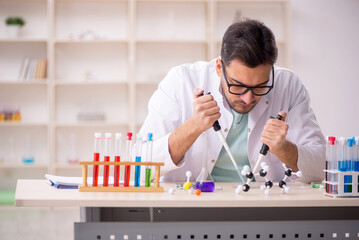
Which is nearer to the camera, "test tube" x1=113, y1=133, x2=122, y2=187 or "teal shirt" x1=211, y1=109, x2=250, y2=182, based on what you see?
"test tube" x1=113, y1=133, x2=122, y2=187

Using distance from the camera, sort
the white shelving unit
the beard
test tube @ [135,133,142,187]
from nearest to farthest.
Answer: test tube @ [135,133,142,187]
the beard
the white shelving unit

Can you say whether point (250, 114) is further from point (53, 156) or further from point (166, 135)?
point (53, 156)

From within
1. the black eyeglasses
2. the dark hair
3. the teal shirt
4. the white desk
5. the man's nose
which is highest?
the dark hair

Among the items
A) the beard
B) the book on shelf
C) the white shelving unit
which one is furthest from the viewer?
the white shelving unit

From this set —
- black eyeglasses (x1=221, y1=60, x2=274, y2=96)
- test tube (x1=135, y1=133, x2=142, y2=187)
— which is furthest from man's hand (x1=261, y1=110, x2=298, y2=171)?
test tube (x1=135, y1=133, x2=142, y2=187)

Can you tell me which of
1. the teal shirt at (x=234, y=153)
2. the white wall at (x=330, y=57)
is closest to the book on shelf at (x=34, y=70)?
the white wall at (x=330, y=57)

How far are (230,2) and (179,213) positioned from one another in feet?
13.3

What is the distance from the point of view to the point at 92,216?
5.25 ft

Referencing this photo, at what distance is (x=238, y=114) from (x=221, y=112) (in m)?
0.08

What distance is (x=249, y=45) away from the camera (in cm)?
195

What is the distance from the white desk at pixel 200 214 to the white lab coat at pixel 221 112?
449mm

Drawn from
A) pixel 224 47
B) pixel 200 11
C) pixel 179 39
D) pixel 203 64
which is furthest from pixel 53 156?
pixel 224 47

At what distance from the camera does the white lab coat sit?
7.42ft

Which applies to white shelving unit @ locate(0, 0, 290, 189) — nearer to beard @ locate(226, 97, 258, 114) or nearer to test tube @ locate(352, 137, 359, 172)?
beard @ locate(226, 97, 258, 114)
